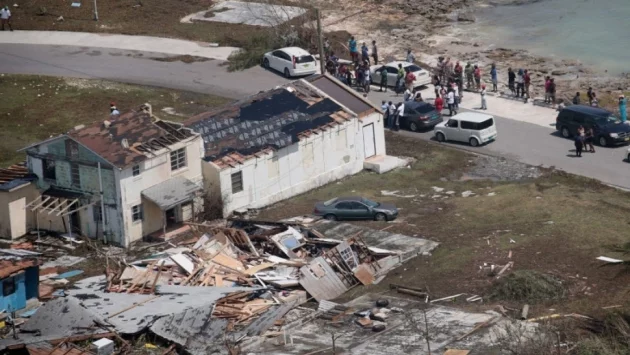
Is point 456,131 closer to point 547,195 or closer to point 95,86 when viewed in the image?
point 547,195

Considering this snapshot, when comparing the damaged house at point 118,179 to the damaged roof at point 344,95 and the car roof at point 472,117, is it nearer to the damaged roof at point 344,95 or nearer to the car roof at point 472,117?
the damaged roof at point 344,95

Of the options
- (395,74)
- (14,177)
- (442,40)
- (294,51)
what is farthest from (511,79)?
(14,177)

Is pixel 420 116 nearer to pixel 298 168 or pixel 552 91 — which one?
pixel 552 91

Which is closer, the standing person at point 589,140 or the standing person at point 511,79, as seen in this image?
the standing person at point 589,140

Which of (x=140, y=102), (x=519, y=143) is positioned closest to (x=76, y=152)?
(x=140, y=102)

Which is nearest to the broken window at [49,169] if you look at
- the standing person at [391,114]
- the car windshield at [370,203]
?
the car windshield at [370,203]

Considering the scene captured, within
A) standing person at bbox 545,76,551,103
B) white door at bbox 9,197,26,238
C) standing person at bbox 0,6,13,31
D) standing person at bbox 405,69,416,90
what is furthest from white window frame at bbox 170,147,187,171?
standing person at bbox 0,6,13,31
